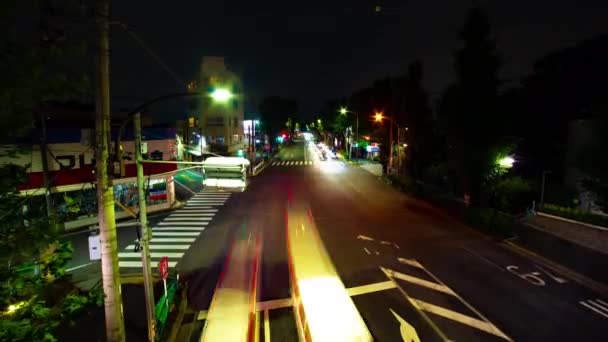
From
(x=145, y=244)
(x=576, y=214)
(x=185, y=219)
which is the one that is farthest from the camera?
(x=185, y=219)

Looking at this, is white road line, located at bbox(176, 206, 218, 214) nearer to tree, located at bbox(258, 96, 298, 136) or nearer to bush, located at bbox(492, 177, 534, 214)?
bush, located at bbox(492, 177, 534, 214)

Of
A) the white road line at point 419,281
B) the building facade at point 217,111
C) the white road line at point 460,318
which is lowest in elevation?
the white road line at point 460,318

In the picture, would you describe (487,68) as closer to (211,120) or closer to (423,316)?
→ (423,316)

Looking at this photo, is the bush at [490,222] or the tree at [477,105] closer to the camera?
the bush at [490,222]

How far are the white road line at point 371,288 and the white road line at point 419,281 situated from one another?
28.5 inches

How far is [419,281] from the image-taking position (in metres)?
14.3

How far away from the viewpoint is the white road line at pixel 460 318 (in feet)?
35.4

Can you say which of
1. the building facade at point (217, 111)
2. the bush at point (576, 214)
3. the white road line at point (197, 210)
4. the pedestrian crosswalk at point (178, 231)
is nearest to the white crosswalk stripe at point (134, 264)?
the pedestrian crosswalk at point (178, 231)

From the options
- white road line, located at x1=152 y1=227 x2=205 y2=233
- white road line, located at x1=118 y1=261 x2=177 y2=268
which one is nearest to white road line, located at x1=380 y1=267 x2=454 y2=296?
white road line, located at x1=118 y1=261 x2=177 y2=268

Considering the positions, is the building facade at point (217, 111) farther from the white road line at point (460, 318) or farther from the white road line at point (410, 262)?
the white road line at point (460, 318)

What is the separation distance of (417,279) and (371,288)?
2.24 m

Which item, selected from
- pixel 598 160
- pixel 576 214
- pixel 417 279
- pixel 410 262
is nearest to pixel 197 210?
pixel 410 262

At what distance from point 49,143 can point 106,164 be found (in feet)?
47.4

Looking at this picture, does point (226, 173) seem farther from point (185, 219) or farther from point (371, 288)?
point (185, 219)
